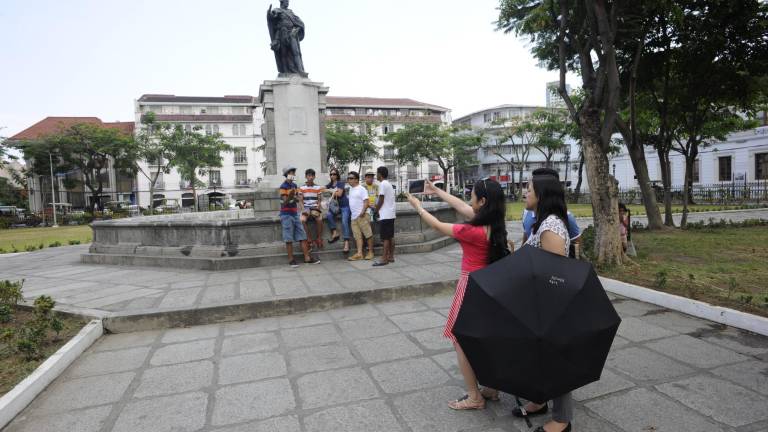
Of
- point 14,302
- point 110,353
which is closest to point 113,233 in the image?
point 14,302

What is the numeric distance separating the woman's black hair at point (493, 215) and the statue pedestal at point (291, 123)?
8684mm

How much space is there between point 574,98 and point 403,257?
20.5 meters

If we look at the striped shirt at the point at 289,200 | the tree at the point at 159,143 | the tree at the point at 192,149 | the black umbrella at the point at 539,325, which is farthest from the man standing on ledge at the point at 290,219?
the tree at the point at 159,143

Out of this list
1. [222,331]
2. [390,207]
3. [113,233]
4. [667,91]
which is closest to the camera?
[222,331]

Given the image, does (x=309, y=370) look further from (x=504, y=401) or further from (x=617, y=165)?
(x=617, y=165)

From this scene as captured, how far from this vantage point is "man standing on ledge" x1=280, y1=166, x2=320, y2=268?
7.74 meters

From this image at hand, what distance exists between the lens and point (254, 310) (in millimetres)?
5523

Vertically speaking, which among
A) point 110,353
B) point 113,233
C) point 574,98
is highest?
point 574,98

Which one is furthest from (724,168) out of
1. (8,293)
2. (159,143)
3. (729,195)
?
(159,143)

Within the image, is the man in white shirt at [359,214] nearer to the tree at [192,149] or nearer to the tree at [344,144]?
the tree at [344,144]

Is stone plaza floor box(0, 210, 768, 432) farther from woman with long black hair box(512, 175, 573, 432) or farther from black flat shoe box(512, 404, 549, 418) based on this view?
woman with long black hair box(512, 175, 573, 432)

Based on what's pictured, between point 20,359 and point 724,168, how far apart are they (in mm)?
43593

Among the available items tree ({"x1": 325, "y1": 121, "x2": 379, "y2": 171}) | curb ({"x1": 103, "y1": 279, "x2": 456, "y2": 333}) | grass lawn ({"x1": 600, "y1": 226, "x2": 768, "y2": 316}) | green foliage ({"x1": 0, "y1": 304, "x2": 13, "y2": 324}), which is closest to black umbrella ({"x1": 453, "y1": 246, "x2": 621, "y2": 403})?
curb ({"x1": 103, "y1": 279, "x2": 456, "y2": 333})

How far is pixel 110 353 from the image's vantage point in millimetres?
4535
